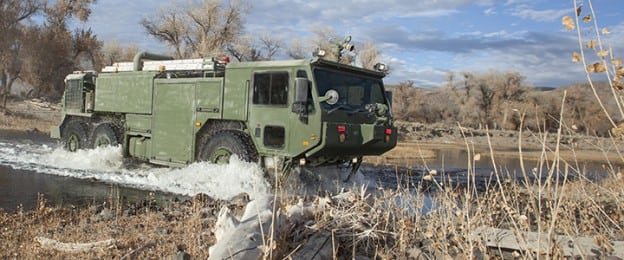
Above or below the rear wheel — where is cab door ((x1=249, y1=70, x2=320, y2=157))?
above

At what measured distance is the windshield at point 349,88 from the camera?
8.97m

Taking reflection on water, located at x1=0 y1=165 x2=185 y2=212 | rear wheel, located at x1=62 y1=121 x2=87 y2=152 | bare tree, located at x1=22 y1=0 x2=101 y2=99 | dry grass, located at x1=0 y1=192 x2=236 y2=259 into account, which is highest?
bare tree, located at x1=22 y1=0 x2=101 y2=99

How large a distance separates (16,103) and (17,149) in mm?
19198

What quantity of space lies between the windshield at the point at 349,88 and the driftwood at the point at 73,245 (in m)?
4.43

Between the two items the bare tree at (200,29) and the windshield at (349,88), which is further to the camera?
the bare tree at (200,29)

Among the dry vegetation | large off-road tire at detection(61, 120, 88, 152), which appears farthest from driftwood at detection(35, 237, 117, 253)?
large off-road tire at detection(61, 120, 88, 152)

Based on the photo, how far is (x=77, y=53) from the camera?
4081cm

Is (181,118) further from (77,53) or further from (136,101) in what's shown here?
(77,53)

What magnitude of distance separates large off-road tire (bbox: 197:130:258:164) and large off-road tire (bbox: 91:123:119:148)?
124 inches

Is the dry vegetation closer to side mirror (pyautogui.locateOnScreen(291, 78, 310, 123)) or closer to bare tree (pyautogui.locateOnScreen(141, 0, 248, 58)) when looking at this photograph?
side mirror (pyautogui.locateOnScreen(291, 78, 310, 123))

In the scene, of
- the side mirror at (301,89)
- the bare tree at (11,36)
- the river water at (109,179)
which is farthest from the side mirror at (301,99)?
the bare tree at (11,36)

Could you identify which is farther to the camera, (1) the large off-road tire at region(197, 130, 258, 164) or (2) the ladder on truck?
(2) the ladder on truck

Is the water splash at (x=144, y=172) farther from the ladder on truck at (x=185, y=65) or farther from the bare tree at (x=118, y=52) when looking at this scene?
the bare tree at (x=118, y=52)

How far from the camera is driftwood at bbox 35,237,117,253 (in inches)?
195
